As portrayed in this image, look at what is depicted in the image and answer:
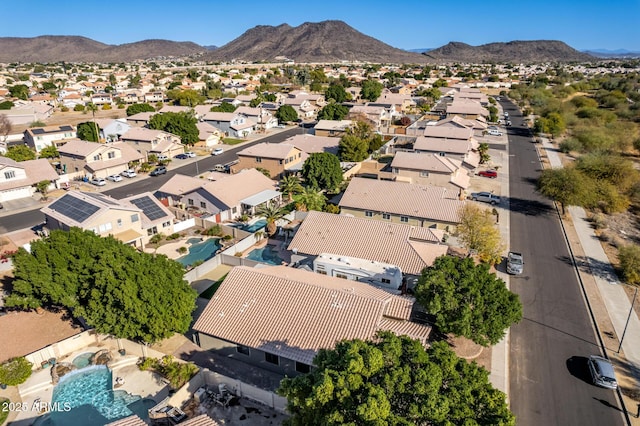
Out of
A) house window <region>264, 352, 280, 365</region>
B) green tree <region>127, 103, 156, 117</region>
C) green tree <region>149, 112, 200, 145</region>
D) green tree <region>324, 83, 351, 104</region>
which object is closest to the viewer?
house window <region>264, 352, 280, 365</region>

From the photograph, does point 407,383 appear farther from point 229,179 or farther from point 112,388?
point 229,179

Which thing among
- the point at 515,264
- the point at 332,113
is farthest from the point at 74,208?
the point at 332,113

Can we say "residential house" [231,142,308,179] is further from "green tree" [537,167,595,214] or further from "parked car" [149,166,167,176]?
"green tree" [537,167,595,214]

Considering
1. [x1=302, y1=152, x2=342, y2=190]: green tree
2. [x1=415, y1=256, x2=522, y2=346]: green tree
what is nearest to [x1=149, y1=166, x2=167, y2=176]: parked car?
[x1=302, y1=152, x2=342, y2=190]: green tree

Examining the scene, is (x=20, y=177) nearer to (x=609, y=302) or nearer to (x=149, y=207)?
(x=149, y=207)

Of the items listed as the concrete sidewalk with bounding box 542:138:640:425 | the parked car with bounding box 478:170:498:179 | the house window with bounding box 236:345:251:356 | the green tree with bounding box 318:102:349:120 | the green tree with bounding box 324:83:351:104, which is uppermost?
the green tree with bounding box 324:83:351:104

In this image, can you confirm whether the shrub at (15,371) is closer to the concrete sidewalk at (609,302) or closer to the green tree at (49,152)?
the concrete sidewalk at (609,302)

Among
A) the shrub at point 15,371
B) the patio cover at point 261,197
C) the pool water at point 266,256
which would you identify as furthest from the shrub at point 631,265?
the shrub at point 15,371
